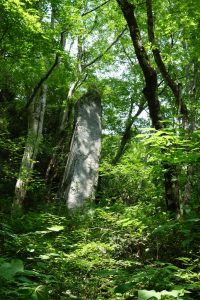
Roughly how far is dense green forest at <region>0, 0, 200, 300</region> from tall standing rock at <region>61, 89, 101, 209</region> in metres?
0.04

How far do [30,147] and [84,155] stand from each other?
6.28 ft

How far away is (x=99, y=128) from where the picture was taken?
1232 cm

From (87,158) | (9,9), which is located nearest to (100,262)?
(9,9)

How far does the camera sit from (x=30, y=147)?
35.8ft

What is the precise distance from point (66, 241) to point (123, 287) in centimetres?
319

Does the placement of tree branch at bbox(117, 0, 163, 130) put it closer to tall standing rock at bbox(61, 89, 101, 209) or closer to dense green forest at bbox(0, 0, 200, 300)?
dense green forest at bbox(0, 0, 200, 300)

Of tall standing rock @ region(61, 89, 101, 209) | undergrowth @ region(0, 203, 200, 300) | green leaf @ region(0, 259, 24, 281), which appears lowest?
undergrowth @ region(0, 203, 200, 300)

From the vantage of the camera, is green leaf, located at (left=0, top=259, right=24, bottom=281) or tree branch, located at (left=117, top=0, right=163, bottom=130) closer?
green leaf, located at (left=0, top=259, right=24, bottom=281)

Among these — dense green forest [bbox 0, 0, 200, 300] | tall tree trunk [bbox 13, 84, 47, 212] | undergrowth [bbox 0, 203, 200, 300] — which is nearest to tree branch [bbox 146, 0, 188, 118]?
dense green forest [bbox 0, 0, 200, 300]

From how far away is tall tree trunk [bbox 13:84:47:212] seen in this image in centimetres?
A: 971

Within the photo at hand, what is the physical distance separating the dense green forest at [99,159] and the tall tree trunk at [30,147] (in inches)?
2.1

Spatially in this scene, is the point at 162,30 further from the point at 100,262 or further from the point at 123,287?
the point at 123,287

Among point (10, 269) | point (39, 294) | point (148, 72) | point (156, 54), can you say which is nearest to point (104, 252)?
point (148, 72)

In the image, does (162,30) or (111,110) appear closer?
(162,30)
